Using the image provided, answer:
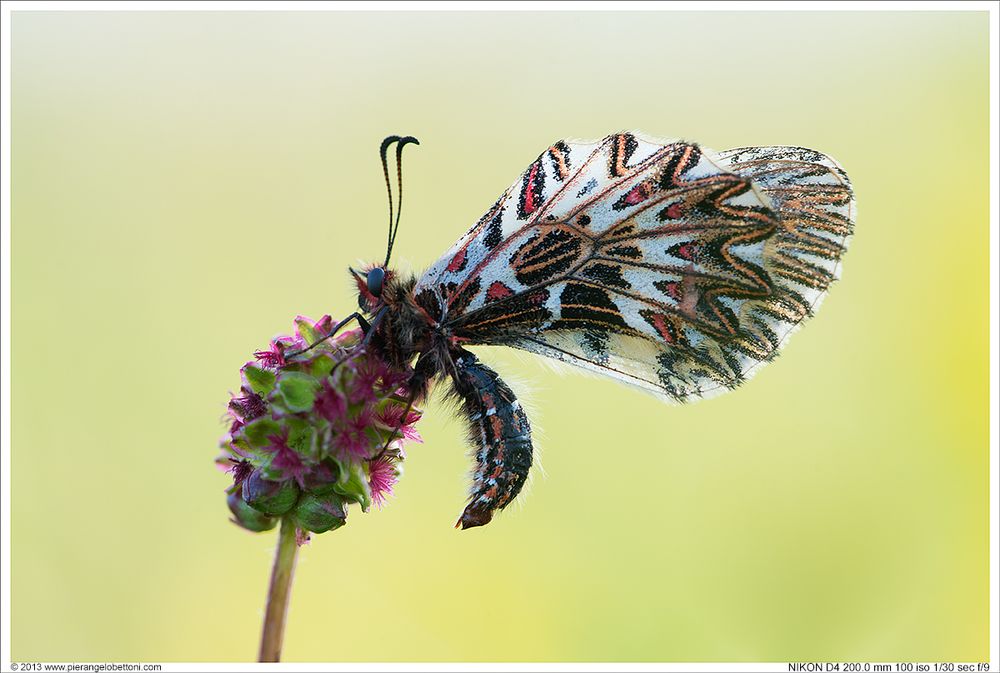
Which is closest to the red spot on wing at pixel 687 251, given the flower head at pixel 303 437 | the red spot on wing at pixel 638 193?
the red spot on wing at pixel 638 193

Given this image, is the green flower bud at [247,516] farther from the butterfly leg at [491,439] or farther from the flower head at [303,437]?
the butterfly leg at [491,439]

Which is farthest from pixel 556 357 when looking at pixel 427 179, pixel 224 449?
pixel 427 179

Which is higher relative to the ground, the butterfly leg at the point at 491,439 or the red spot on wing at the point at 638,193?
the red spot on wing at the point at 638,193

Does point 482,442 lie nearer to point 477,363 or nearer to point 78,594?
point 477,363

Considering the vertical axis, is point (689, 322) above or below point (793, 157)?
below

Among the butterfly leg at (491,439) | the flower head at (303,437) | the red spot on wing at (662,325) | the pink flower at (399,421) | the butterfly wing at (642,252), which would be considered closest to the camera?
the flower head at (303,437)

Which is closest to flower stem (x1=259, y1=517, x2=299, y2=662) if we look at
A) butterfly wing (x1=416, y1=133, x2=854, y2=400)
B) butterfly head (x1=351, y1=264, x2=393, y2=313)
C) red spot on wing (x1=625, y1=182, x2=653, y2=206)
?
butterfly head (x1=351, y1=264, x2=393, y2=313)
